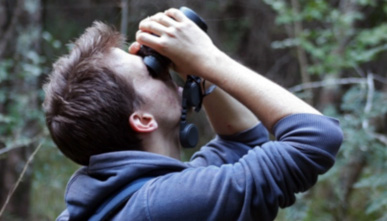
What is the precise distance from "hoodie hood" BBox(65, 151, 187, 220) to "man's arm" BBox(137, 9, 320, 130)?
26 cm

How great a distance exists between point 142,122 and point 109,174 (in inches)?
7.5

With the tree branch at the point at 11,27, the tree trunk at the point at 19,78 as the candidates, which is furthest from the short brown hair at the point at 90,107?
the tree branch at the point at 11,27

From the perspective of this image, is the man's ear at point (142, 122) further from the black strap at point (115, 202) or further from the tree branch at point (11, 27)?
the tree branch at point (11, 27)

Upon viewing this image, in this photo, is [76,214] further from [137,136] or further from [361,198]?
[361,198]

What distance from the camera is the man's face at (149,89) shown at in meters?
1.68

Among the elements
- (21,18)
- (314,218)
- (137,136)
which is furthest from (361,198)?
(137,136)

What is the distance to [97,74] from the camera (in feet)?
5.38

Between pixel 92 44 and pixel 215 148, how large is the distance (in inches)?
22.4

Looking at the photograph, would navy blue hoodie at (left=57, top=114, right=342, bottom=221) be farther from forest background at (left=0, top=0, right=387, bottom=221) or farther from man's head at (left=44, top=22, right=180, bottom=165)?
forest background at (left=0, top=0, right=387, bottom=221)

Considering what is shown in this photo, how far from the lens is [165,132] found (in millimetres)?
1743

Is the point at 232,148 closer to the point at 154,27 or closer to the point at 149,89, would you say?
the point at 149,89

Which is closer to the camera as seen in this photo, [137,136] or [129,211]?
[129,211]

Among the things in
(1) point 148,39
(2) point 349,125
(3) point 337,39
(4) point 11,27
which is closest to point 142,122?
(1) point 148,39

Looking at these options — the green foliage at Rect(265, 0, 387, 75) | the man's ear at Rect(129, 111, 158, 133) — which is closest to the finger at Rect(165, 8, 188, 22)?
the man's ear at Rect(129, 111, 158, 133)
